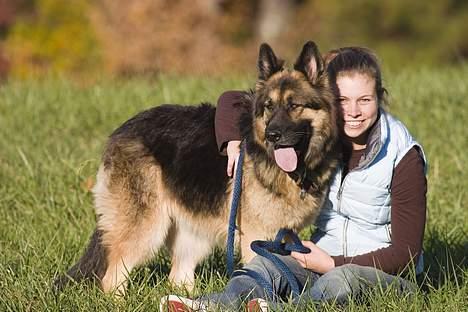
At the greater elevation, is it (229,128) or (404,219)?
(229,128)

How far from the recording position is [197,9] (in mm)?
22047

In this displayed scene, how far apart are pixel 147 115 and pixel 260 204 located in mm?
1027

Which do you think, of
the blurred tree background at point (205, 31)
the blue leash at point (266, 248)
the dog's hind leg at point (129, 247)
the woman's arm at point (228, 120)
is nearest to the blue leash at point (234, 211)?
the blue leash at point (266, 248)

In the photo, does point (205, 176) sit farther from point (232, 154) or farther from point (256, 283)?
point (256, 283)

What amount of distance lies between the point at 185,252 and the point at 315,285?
4.29ft

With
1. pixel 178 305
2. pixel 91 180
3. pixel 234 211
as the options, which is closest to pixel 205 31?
pixel 91 180

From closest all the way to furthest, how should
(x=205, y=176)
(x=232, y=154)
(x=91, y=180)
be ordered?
(x=232, y=154) < (x=205, y=176) < (x=91, y=180)

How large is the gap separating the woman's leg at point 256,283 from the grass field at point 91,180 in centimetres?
40

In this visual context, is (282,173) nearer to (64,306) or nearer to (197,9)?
(64,306)

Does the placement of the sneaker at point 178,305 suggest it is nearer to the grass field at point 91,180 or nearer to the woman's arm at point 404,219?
the grass field at point 91,180

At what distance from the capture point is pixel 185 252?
5648 millimetres

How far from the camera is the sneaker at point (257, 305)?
4.28m

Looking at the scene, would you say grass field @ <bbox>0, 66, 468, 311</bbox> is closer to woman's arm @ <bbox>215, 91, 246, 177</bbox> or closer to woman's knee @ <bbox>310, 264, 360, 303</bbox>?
woman's knee @ <bbox>310, 264, 360, 303</bbox>

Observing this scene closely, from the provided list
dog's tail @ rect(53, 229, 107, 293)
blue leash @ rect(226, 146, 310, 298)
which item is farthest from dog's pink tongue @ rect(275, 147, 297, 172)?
dog's tail @ rect(53, 229, 107, 293)
